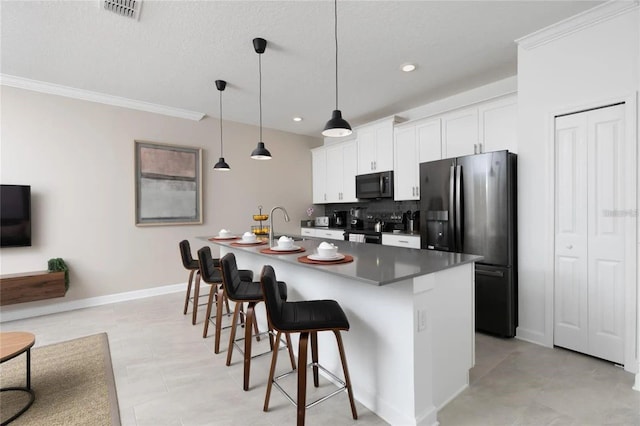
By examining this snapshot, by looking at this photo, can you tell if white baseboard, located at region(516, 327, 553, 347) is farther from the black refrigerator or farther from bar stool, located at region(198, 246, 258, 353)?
bar stool, located at region(198, 246, 258, 353)

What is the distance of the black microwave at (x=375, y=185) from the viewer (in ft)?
15.2

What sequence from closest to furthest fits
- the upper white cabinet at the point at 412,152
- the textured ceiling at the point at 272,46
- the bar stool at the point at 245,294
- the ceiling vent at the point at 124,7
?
the bar stool at the point at 245,294
the ceiling vent at the point at 124,7
the textured ceiling at the point at 272,46
the upper white cabinet at the point at 412,152

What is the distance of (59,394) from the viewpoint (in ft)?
6.84

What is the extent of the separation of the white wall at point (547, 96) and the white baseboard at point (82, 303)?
4583mm

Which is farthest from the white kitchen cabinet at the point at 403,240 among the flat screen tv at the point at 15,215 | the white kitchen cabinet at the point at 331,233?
the flat screen tv at the point at 15,215

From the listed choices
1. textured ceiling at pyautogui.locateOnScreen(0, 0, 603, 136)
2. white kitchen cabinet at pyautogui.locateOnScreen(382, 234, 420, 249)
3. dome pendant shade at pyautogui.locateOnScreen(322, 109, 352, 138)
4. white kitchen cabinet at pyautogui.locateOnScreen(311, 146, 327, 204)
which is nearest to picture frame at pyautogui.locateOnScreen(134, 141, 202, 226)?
textured ceiling at pyautogui.locateOnScreen(0, 0, 603, 136)

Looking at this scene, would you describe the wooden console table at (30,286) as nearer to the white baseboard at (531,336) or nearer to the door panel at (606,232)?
the white baseboard at (531,336)

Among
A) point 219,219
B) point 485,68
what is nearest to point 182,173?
point 219,219

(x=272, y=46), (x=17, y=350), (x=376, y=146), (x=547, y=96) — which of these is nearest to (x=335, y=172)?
(x=376, y=146)

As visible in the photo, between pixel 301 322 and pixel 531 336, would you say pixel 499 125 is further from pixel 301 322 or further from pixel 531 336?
pixel 301 322

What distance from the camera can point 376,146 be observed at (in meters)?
4.84

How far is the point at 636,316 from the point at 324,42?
3343 millimetres

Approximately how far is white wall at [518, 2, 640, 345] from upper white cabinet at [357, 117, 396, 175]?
1930 mm

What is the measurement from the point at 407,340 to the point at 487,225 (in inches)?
71.3
